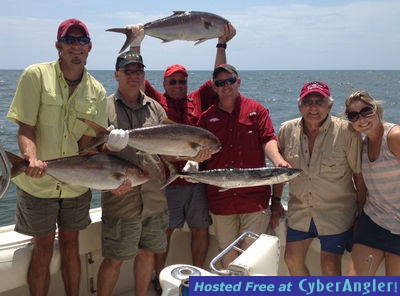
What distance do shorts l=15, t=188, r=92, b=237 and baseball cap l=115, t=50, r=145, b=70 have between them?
1.18 metres

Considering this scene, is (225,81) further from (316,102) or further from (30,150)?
(30,150)

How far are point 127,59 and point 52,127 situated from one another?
879 mm

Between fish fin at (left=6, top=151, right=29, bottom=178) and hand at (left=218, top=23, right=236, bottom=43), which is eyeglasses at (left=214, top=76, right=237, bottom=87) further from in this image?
fish fin at (left=6, top=151, right=29, bottom=178)

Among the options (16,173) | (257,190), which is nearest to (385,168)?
(257,190)

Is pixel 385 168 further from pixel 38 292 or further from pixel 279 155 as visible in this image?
pixel 38 292

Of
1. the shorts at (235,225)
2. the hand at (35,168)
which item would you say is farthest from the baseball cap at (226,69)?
the hand at (35,168)

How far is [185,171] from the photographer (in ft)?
12.7

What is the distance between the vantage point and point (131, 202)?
11.9 ft

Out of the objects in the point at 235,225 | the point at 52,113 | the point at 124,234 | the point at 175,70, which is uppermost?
the point at 175,70

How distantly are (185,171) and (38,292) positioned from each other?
1554mm

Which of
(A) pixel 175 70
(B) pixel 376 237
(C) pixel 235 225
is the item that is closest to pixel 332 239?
(B) pixel 376 237

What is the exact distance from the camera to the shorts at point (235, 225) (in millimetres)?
4125

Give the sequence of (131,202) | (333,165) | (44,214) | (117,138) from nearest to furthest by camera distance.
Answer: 1. (117,138)
2. (44,214)
3. (131,202)
4. (333,165)

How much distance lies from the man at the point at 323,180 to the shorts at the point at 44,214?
192cm
